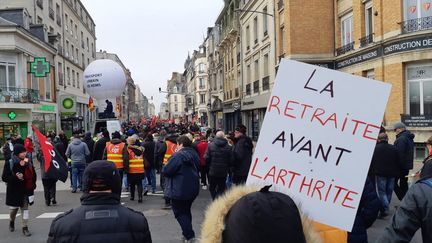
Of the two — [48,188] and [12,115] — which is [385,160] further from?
[12,115]

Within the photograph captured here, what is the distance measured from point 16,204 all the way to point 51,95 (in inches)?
1052

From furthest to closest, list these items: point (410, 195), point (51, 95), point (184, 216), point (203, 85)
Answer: point (203, 85)
point (51, 95)
point (184, 216)
point (410, 195)

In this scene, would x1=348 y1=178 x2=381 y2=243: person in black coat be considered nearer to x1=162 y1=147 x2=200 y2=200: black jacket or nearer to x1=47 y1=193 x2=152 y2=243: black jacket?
x1=47 y1=193 x2=152 y2=243: black jacket

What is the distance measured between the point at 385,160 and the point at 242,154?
290 cm

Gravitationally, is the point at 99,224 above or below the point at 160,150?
above

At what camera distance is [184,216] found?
6758 mm

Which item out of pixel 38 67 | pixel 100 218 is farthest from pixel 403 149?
pixel 38 67

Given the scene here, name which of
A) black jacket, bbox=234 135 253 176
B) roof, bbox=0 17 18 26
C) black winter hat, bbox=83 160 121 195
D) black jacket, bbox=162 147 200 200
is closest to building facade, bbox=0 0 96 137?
roof, bbox=0 17 18 26

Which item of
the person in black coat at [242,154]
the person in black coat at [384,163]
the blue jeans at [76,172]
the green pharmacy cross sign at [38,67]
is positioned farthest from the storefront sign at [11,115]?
the person in black coat at [384,163]

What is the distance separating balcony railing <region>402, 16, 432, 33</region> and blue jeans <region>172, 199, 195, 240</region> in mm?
12448

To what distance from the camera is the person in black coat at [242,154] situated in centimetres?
927

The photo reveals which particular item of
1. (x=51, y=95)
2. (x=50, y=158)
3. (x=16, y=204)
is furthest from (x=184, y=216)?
(x=51, y=95)

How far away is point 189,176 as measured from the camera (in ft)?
22.6

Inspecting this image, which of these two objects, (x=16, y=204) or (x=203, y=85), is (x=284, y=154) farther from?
(x=203, y=85)
